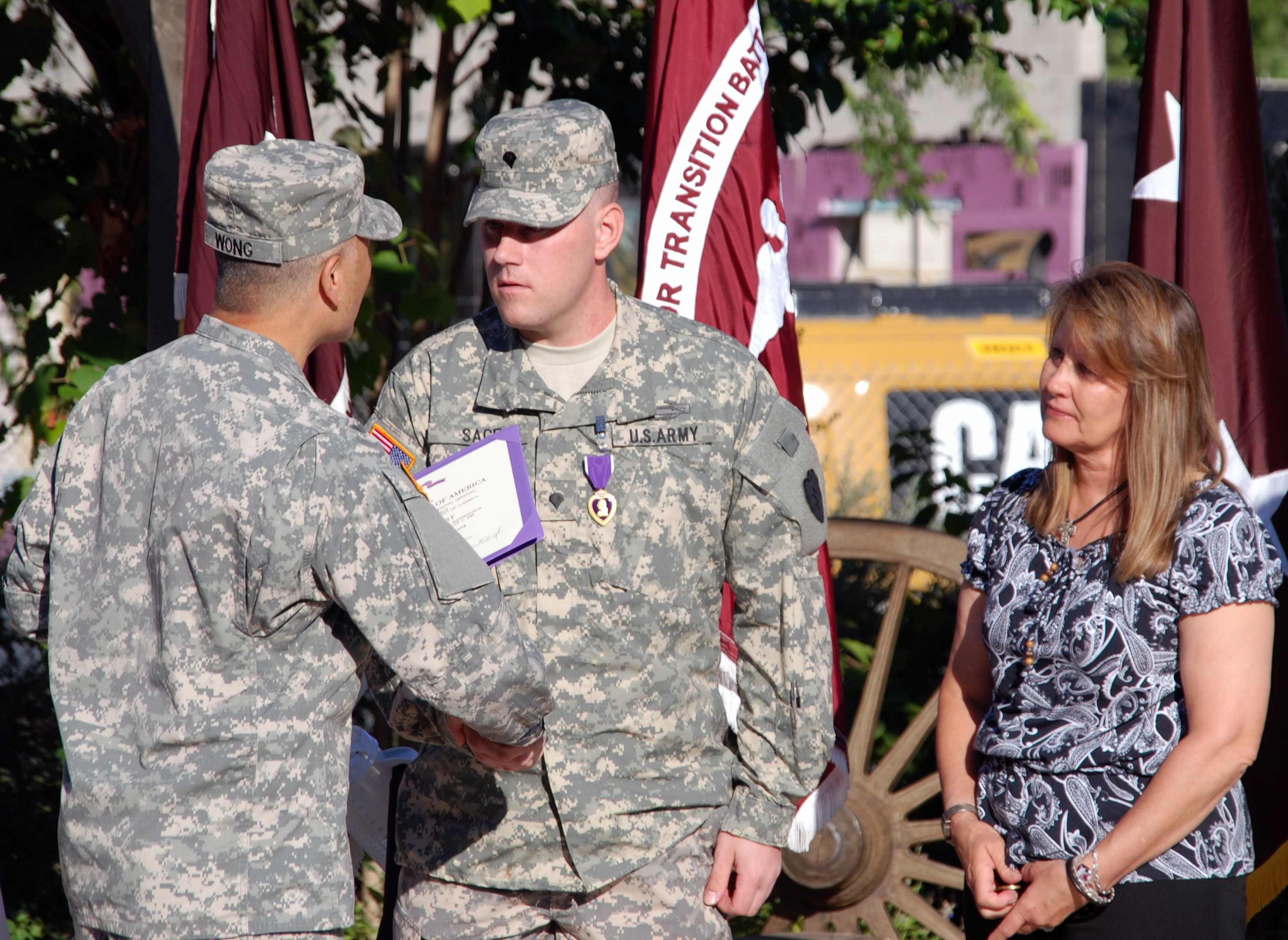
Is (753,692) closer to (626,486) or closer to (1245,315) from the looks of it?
(626,486)

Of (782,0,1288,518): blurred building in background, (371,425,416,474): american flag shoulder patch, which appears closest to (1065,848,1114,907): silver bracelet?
(371,425,416,474): american flag shoulder patch

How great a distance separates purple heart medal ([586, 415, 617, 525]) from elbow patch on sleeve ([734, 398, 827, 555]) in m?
0.22

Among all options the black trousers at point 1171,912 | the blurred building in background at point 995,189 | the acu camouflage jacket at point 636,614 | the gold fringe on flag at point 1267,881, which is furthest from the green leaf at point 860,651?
the blurred building in background at point 995,189

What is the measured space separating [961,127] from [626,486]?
52.5 feet

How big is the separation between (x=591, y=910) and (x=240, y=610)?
83 cm

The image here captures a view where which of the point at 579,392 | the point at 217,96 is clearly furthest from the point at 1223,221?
the point at 217,96

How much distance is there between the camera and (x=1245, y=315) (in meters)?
2.96

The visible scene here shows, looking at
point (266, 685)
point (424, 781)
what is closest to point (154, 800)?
point (266, 685)

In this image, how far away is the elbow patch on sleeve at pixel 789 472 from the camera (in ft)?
7.17

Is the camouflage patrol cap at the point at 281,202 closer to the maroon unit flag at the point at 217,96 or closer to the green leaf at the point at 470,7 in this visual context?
the maroon unit flag at the point at 217,96

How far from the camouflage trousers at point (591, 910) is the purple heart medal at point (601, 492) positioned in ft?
1.84

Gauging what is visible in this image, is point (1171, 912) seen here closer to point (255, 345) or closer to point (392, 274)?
point (255, 345)

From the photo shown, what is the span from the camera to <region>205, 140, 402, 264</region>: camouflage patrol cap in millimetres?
1682

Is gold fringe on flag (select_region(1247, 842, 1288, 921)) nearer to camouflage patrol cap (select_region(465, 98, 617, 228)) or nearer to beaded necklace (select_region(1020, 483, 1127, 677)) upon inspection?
beaded necklace (select_region(1020, 483, 1127, 677))
